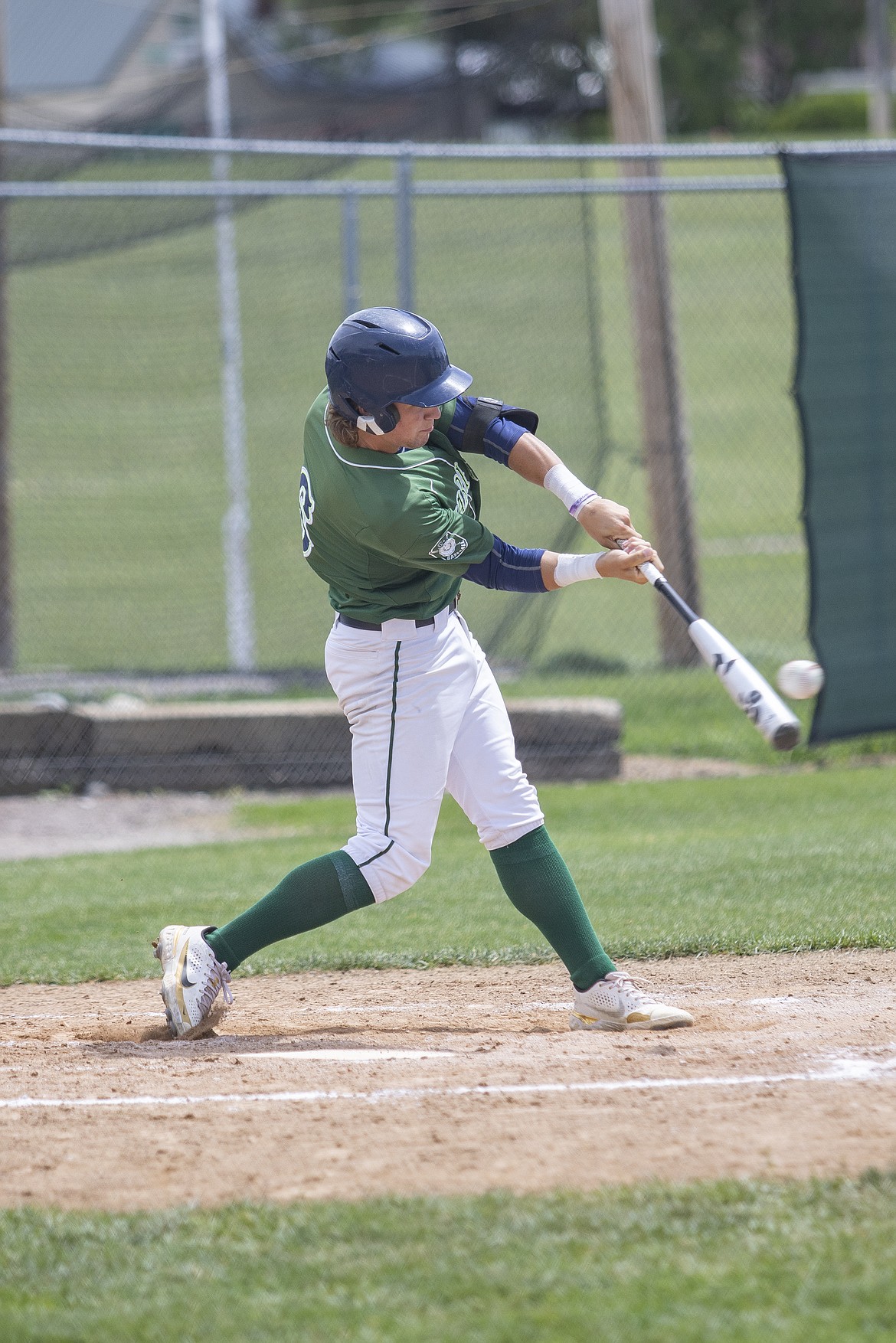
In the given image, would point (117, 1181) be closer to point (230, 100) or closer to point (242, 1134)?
point (242, 1134)

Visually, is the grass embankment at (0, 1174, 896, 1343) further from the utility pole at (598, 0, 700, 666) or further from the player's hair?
the utility pole at (598, 0, 700, 666)

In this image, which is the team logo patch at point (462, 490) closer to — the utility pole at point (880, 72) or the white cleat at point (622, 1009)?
the white cleat at point (622, 1009)

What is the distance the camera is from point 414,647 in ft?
13.1

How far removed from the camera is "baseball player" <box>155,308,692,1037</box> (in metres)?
3.80

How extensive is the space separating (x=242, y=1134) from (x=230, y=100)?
67.1 ft

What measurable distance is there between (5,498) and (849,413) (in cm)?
549

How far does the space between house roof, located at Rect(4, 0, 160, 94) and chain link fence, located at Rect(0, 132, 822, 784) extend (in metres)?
11.0

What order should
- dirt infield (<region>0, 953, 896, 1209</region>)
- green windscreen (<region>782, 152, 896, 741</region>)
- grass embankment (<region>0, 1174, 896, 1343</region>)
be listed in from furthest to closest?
green windscreen (<region>782, 152, 896, 741</region>) → dirt infield (<region>0, 953, 896, 1209</region>) → grass embankment (<region>0, 1174, 896, 1343</region>)

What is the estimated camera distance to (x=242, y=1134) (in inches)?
127

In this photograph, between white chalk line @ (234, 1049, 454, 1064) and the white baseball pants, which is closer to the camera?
white chalk line @ (234, 1049, 454, 1064)

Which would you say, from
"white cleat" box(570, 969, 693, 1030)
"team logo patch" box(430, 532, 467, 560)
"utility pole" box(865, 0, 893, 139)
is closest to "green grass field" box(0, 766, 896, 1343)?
"white cleat" box(570, 969, 693, 1030)

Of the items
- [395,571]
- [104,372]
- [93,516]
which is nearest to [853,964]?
[395,571]

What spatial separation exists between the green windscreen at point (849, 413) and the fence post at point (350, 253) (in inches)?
95.6

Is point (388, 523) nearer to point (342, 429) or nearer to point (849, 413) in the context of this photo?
point (342, 429)
